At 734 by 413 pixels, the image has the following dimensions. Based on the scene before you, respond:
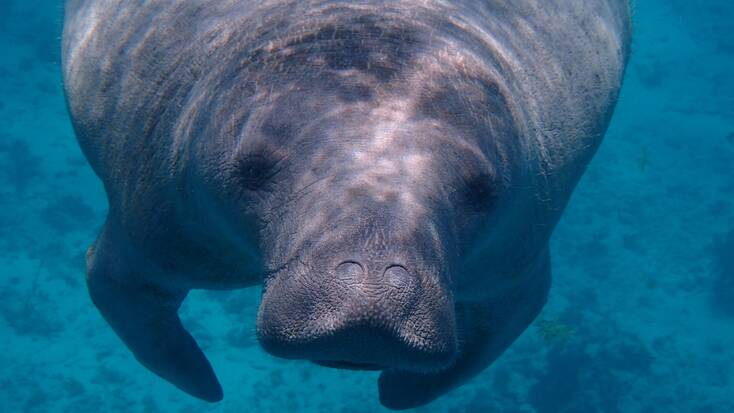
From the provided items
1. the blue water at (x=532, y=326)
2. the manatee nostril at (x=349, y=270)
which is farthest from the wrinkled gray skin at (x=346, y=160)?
the blue water at (x=532, y=326)

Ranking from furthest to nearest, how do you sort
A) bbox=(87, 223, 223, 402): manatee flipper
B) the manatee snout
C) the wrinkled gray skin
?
bbox=(87, 223, 223, 402): manatee flipper < the wrinkled gray skin < the manatee snout

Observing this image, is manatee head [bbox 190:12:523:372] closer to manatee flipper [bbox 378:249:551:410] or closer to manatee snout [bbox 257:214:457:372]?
manatee snout [bbox 257:214:457:372]

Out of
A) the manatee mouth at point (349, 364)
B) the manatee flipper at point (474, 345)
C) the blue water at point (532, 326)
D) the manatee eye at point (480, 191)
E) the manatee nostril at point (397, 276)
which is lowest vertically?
the blue water at point (532, 326)

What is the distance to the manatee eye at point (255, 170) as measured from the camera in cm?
269

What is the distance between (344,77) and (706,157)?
2017 cm

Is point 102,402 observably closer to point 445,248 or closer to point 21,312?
point 21,312

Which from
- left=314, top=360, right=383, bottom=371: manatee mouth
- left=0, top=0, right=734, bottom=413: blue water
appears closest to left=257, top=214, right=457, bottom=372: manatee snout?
left=314, top=360, right=383, bottom=371: manatee mouth

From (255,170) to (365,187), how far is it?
525 mm

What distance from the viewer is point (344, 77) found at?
2.71 meters

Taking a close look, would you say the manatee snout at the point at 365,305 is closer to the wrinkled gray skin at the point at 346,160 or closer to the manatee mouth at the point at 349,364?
the wrinkled gray skin at the point at 346,160

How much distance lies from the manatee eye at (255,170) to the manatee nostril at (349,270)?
23.6 inches

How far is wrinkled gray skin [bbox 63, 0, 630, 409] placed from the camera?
2.34m

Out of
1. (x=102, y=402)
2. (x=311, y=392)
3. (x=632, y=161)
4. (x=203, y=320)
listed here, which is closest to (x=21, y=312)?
(x=102, y=402)

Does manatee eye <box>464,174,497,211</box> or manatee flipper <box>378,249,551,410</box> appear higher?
manatee eye <box>464,174,497,211</box>
